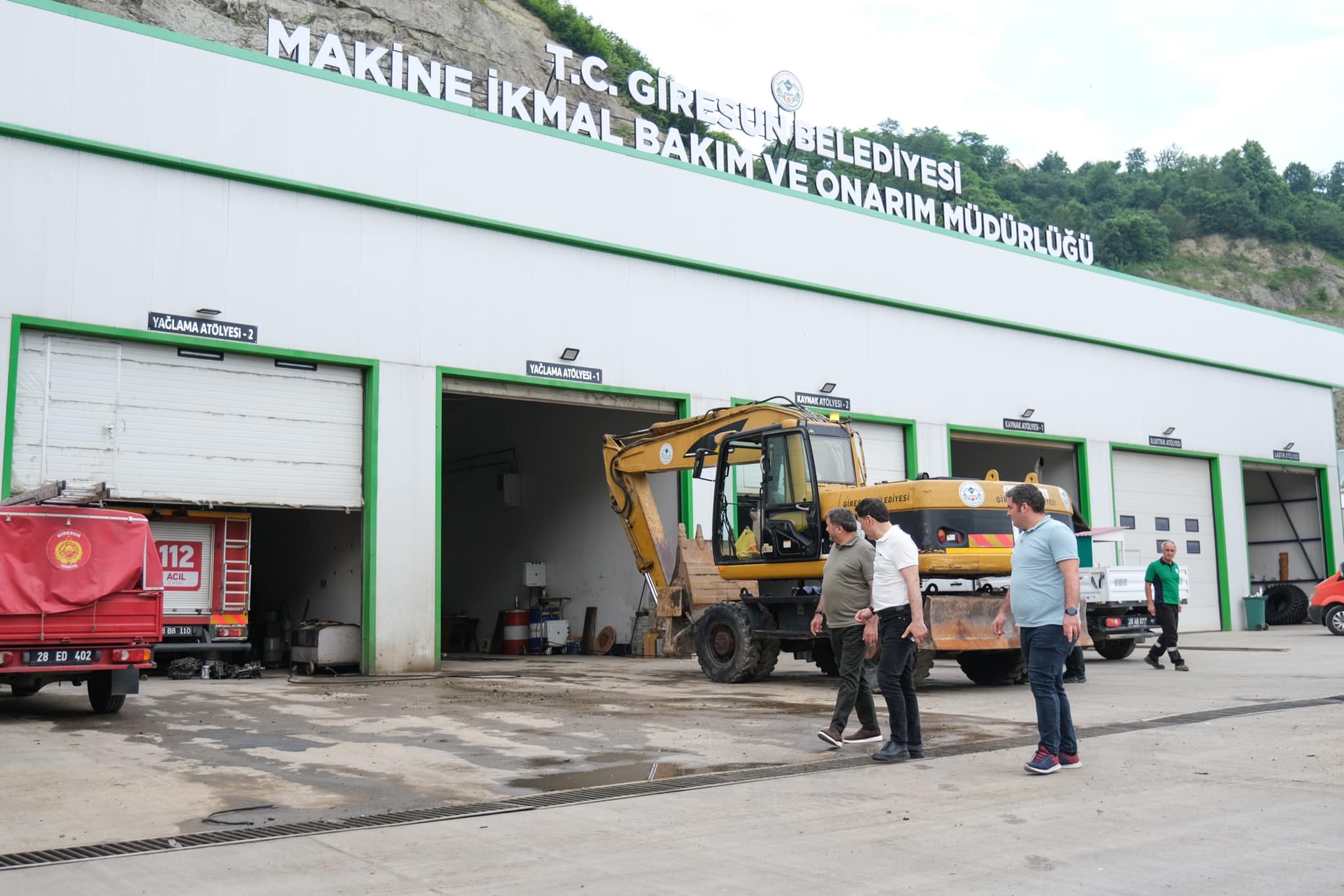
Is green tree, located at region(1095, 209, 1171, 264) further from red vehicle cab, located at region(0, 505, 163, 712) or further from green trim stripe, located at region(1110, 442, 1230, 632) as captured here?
red vehicle cab, located at region(0, 505, 163, 712)

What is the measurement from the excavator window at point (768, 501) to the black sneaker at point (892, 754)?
5.77m

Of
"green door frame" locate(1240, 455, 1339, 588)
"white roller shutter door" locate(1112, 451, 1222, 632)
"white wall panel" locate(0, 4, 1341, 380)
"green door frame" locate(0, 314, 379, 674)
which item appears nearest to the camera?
"green door frame" locate(0, 314, 379, 674)

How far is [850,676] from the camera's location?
851 cm

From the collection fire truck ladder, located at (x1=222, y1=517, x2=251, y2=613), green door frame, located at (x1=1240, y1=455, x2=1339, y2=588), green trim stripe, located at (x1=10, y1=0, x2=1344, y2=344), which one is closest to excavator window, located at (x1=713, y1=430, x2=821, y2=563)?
fire truck ladder, located at (x1=222, y1=517, x2=251, y2=613)

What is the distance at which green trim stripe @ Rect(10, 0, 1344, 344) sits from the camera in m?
15.7

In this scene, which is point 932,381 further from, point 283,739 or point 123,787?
point 123,787

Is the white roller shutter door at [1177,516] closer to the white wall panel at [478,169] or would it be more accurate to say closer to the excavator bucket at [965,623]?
the white wall panel at [478,169]

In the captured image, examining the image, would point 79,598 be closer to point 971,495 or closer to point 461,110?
point 971,495

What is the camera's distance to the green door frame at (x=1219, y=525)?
30.8 metres

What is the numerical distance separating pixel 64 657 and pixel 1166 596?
13.2 m

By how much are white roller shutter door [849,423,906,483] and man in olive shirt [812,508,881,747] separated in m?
15.1

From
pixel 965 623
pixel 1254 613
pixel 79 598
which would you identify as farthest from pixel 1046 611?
pixel 1254 613

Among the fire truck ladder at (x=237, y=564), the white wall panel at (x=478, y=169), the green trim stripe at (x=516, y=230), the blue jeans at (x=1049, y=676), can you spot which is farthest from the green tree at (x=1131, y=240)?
the blue jeans at (x=1049, y=676)

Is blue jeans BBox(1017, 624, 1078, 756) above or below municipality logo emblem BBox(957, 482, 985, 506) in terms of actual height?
below
